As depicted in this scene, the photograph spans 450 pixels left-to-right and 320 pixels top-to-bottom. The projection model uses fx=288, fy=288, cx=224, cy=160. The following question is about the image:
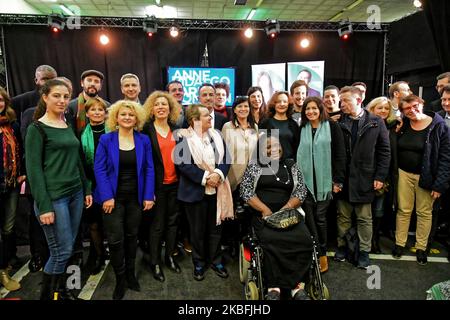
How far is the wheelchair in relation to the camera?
1.93 meters

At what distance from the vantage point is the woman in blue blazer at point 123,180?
2.10 meters

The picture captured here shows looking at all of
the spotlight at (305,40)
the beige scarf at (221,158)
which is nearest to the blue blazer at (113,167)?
the beige scarf at (221,158)

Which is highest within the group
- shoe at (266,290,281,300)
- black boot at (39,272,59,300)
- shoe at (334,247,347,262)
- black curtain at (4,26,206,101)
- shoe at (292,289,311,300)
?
black curtain at (4,26,206,101)

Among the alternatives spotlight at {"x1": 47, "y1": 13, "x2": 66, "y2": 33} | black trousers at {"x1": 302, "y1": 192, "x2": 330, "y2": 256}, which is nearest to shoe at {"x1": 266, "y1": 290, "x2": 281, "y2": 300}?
black trousers at {"x1": 302, "y1": 192, "x2": 330, "y2": 256}

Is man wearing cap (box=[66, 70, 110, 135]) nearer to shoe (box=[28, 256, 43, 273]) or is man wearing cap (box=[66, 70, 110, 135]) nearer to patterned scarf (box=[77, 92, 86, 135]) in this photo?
patterned scarf (box=[77, 92, 86, 135])

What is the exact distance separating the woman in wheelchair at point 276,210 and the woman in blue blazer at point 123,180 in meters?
0.80

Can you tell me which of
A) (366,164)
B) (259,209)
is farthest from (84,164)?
(366,164)

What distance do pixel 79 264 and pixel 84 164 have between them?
0.97 metres

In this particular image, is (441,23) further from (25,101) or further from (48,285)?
(25,101)

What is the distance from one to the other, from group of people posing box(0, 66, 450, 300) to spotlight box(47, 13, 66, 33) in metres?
2.69

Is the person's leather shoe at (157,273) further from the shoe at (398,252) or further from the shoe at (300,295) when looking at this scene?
the shoe at (398,252)

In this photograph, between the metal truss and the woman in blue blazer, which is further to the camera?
the metal truss
